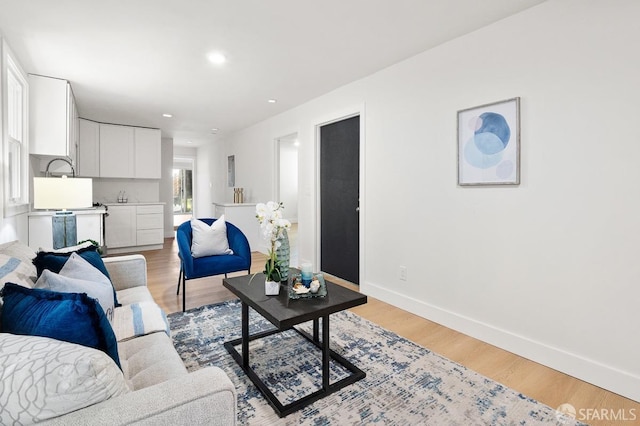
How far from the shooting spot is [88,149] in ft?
18.5

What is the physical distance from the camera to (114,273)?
2.27 meters

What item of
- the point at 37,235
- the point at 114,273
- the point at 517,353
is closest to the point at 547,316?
the point at 517,353

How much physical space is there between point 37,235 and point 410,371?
3.83 metres

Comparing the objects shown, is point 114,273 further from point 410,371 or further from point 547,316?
point 547,316

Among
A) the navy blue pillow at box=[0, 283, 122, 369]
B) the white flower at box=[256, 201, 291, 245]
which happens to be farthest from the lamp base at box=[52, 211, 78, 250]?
the navy blue pillow at box=[0, 283, 122, 369]

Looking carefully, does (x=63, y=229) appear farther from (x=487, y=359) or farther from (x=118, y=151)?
(x=487, y=359)

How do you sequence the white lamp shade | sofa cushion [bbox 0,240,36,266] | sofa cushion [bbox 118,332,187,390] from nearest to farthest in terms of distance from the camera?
sofa cushion [bbox 118,332,187,390] < sofa cushion [bbox 0,240,36,266] < the white lamp shade

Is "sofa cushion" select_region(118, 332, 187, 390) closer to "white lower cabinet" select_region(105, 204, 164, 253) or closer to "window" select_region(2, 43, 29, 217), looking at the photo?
"window" select_region(2, 43, 29, 217)

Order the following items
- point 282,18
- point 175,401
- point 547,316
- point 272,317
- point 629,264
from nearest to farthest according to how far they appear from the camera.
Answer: point 175,401, point 272,317, point 629,264, point 547,316, point 282,18

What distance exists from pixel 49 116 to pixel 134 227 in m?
2.73

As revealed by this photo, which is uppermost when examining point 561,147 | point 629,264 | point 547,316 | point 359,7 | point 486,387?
point 359,7

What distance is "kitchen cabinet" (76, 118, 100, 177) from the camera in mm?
5559

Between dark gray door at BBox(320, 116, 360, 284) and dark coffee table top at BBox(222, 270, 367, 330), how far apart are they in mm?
1708

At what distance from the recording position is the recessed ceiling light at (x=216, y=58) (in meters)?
2.93
